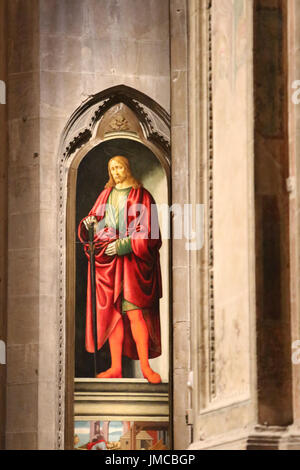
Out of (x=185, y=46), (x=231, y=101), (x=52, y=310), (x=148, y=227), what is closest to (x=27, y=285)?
(x=52, y=310)

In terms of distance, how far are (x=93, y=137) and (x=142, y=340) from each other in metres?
2.80

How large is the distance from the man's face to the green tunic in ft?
0.45

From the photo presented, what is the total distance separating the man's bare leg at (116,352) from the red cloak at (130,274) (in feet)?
0.18

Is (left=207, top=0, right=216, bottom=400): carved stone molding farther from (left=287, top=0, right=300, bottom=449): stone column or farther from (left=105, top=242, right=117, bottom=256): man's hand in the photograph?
(left=105, top=242, right=117, bottom=256): man's hand

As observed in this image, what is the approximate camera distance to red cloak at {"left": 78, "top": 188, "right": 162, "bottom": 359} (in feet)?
45.6

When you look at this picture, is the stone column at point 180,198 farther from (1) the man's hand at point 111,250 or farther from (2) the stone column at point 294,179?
(2) the stone column at point 294,179

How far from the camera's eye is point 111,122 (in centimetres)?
1451

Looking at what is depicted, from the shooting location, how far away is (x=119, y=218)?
14211 mm

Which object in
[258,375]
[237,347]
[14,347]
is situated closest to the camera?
[258,375]

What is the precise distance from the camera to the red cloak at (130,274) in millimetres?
13914

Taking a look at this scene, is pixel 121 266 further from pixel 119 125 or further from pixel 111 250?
pixel 119 125

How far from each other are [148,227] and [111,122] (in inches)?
60.0

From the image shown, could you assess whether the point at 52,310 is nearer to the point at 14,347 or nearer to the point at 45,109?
the point at 14,347

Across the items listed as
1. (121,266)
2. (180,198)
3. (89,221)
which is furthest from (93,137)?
(121,266)
